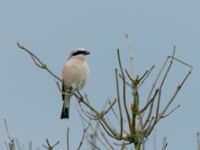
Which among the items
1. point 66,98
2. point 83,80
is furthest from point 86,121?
point 66,98

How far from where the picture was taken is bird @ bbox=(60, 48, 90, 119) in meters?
7.29

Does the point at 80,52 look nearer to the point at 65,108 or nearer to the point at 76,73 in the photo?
the point at 76,73

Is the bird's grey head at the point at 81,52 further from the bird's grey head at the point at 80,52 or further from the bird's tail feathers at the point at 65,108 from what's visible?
the bird's tail feathers at the point at 65,108

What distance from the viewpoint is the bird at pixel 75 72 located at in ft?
23.9

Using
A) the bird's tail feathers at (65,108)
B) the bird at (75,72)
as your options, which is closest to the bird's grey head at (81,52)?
the bird at (75,72)

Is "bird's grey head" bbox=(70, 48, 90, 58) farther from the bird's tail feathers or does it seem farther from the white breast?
the bird's tail feathers

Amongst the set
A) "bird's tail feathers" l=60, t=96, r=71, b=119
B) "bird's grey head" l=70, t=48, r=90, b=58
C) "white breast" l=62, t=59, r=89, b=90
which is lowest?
"bird's tail feathers" l=60, t=96, r=71, b=119

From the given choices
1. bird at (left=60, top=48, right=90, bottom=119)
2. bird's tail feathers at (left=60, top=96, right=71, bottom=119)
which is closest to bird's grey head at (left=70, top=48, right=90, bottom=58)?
bird at (left=60, top=48, right=90, bottom=119)

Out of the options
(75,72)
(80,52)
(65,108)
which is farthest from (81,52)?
(65,108)

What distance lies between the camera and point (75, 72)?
24.1 feet

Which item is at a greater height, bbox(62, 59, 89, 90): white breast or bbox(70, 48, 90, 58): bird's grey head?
bbox(70, 48, 90, 58): bird's grey head

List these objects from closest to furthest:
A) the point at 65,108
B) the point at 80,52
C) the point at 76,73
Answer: the point at 76,73 < the point at 80,52 < the point at 65,108

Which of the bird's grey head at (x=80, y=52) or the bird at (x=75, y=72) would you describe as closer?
the bird at (x=75, y=72)

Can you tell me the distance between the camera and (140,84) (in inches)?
122
